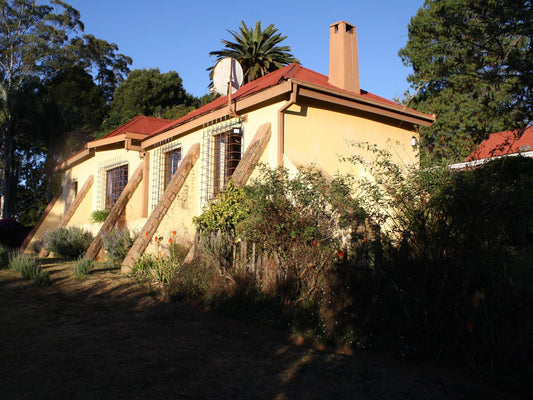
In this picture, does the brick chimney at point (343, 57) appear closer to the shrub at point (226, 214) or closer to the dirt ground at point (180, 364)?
the shrub at point (226, 214)

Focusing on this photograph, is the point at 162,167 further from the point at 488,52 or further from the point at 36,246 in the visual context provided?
the point at 488,52

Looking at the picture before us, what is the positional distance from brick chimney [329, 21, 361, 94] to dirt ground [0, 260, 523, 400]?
677 centimetres

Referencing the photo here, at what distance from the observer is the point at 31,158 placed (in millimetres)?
32281

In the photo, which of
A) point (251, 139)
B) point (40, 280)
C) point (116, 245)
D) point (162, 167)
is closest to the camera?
point (40, 280)

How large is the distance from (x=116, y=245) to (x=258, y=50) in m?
21.1

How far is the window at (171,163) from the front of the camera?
12398 mm

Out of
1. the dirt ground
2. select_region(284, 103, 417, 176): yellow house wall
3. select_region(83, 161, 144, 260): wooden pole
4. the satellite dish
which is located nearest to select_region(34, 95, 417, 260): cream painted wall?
select_region(284, 103, 417, 176): yellow house wall

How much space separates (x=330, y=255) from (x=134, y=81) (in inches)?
1180

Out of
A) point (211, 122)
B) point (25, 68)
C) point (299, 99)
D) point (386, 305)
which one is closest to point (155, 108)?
point (25, 68)

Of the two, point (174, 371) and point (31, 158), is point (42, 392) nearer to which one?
point (174, 371)

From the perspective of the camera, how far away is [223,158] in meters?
10.8

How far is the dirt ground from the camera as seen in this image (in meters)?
3.61

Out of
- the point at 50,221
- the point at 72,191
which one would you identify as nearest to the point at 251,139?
the point at 50,221

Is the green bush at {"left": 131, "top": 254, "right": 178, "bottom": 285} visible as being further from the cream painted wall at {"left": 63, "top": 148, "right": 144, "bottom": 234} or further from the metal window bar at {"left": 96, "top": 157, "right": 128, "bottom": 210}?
the metal window bar at {"left": 96, "top": 157, "right": 128, "bottom": 210}
